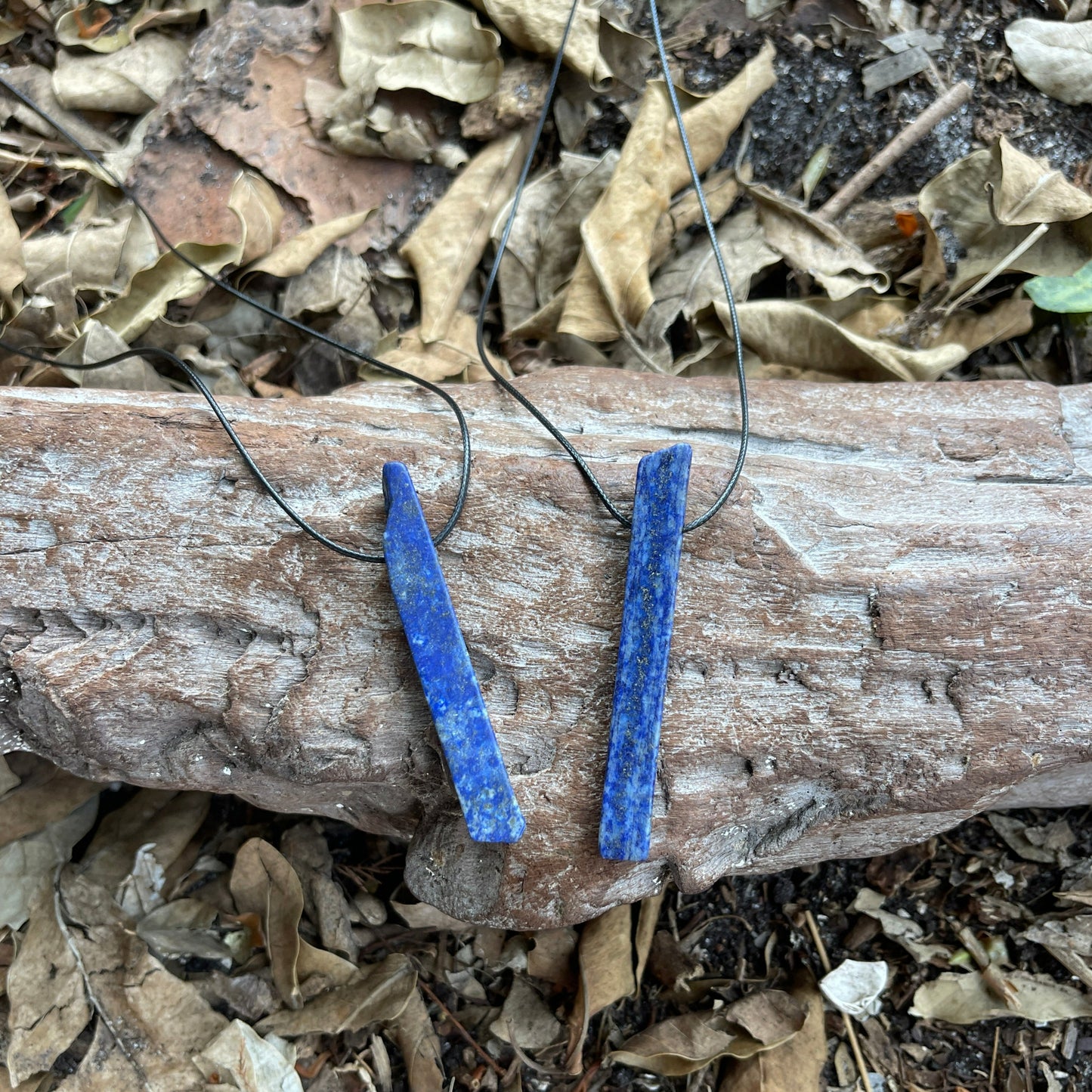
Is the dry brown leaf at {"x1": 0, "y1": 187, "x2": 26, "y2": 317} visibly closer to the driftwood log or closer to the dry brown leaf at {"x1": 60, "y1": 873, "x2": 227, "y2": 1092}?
the driftwood log

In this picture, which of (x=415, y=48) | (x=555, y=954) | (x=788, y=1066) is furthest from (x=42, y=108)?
(x=788, y=1066)

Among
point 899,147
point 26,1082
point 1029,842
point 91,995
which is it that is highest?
point 899,147

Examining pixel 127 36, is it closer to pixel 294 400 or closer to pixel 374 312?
pixel 374 312

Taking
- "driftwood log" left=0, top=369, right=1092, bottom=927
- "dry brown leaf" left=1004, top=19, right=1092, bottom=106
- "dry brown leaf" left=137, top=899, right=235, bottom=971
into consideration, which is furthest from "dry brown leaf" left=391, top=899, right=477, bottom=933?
"dry brown leaf" left=1004, top=19, right=1092, bottom=106

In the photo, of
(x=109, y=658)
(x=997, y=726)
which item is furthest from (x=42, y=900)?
(x=997, y=726)

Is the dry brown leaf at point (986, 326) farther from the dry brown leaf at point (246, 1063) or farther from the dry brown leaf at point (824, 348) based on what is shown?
the dry brown leaf at point (246, 1063)

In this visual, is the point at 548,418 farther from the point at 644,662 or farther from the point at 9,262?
the point at 9,262
